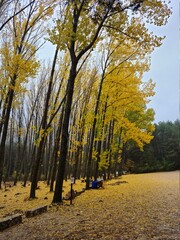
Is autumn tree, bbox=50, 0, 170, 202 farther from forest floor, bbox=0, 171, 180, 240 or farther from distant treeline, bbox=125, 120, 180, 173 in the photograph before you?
distant treeline, bbox=125, 120, 180, 173

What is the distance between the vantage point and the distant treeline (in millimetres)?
43406

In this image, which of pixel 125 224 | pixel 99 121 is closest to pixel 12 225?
pixel 125 224

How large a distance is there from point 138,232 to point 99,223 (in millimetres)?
1020

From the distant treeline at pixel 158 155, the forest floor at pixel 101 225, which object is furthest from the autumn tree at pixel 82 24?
the distant treeline at pixel 158 155

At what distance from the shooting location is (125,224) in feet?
16.6

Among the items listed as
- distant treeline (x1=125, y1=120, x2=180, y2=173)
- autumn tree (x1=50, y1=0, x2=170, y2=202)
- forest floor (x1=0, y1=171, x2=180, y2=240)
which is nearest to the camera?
forest floor (x1=0, y1=171, x2=180, y2=240)

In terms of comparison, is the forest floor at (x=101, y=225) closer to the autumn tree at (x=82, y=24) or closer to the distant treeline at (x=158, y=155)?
the autumn tree at (x=82, y=24)

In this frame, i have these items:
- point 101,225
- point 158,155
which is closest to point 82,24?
point 101,225

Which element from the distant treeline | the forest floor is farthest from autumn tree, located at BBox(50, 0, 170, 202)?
the distant treeline

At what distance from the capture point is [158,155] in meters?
46.5

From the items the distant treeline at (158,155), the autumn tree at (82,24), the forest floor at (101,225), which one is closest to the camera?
the forest floor at (101,225)

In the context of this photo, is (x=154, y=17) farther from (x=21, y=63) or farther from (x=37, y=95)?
(x=37, y=95)

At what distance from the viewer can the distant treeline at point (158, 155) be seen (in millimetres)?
43406

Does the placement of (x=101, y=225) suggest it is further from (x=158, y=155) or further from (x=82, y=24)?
(x=158, y=155)
